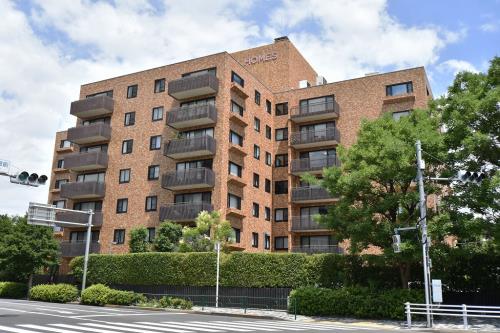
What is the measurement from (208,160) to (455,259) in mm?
22062

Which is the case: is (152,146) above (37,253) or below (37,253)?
above

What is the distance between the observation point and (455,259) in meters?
25.4

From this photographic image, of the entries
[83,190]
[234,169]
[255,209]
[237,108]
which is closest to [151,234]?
[83,190]

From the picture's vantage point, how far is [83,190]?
45.4m

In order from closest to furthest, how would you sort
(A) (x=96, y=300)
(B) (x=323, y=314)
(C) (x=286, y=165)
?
(B) (x=323, y=314) < (A) (x=96, y=300) < (C) (x=286, y=165)

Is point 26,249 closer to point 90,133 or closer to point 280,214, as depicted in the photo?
point 90,133

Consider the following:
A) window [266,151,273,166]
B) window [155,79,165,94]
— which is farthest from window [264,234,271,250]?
window [155,79,165,94]

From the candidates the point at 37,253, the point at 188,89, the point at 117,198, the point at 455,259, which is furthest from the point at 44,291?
the point at 455,259

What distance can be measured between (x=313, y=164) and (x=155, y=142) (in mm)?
14737

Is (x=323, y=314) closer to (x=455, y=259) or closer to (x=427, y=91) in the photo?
(x=455, y=259)

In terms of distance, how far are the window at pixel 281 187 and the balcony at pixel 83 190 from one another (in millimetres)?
16466

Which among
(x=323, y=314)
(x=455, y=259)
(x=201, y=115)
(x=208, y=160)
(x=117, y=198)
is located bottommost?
(x=323, y=314)

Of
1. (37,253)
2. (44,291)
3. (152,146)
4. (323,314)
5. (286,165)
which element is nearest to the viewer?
(323,314)

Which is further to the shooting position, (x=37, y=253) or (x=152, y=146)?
(x=152, y=146)
